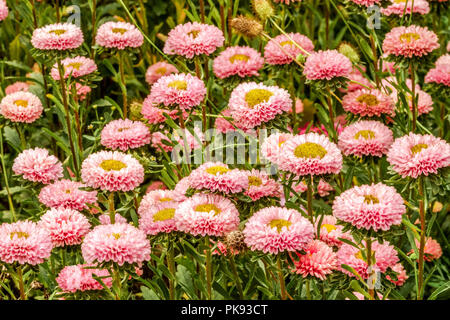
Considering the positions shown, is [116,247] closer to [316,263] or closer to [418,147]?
[316,263]

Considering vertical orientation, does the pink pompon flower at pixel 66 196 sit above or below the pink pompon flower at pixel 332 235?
above

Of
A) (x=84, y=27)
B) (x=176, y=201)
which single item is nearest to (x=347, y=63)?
(x=176, y=201)

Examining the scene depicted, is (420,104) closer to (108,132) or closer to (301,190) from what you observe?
(301,190)

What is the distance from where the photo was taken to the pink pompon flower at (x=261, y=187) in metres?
2.25

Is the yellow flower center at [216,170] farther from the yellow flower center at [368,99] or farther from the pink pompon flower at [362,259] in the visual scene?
the yellow flower center at [368,99]

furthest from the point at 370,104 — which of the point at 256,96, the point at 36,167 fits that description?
the point at 36,167

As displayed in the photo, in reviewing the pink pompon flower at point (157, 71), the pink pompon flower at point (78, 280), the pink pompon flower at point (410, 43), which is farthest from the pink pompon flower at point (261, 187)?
the pink pompon flower at point (157, 71)

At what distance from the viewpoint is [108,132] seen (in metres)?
2.66

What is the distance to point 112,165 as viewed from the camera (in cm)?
224

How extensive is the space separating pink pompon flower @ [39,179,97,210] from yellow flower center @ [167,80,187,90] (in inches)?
19.1

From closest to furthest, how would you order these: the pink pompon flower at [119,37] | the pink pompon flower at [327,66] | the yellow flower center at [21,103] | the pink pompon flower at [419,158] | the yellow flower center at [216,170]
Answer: the pink pompon flower at [419,158] → the yellow flower center at [216,170] → the pink pompon flower at [327,66] → the pink pompon flower at [119,37] → the yellow flower center at [21,103]

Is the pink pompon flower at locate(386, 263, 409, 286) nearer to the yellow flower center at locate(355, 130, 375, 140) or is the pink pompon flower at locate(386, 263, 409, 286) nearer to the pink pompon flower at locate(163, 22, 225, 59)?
the yellow flower center at locate(355, 130, 375, 140)

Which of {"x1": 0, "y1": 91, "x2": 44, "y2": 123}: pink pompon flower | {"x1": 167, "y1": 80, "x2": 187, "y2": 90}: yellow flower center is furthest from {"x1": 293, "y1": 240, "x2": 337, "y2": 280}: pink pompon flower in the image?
{"x1": 0, "y1": 91, "x2": 44, "y2": 123}: pink pompon flower

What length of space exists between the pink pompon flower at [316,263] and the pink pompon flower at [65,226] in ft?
2.35
